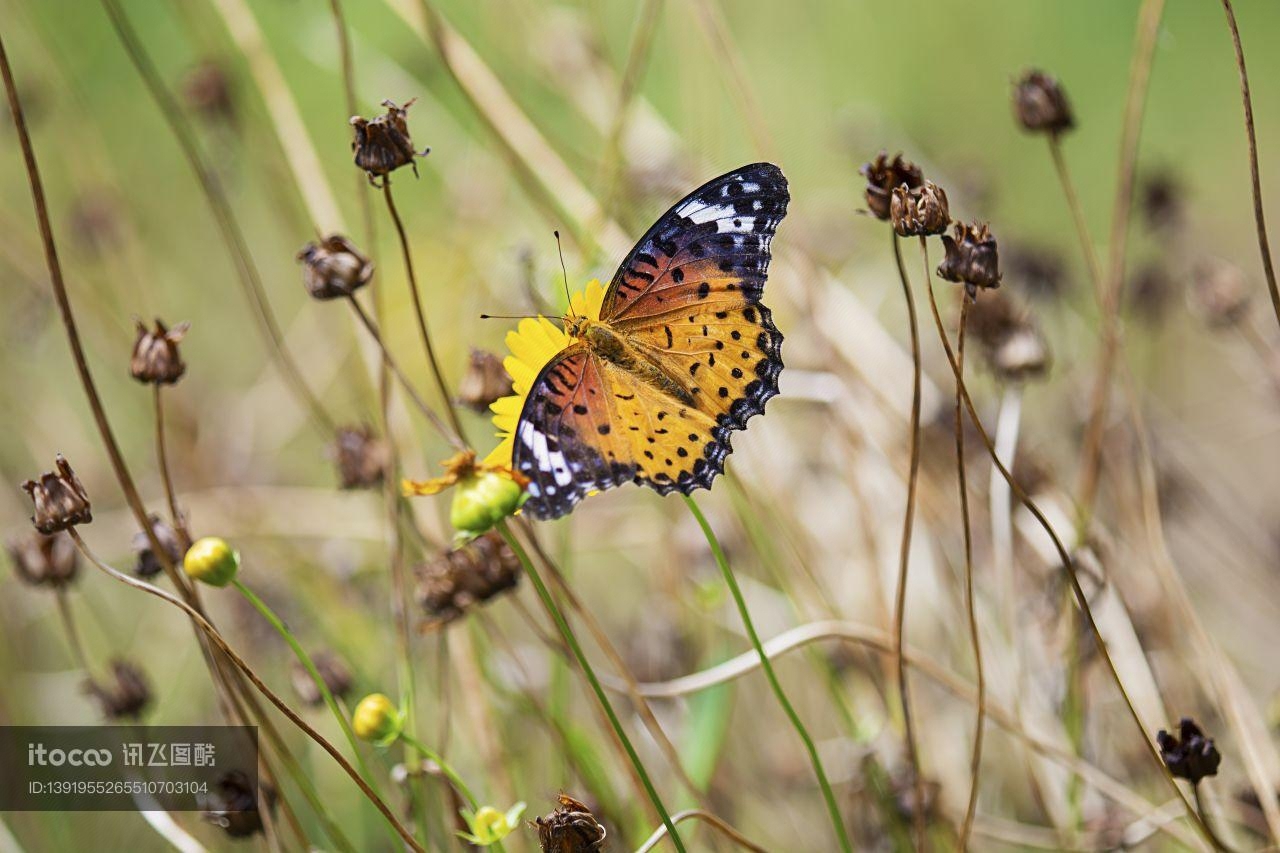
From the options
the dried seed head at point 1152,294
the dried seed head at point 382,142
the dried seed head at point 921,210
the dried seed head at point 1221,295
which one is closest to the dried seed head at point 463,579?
the dried seed head at point 382,142

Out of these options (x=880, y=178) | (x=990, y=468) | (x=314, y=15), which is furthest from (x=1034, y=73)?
(x=314, y=15)

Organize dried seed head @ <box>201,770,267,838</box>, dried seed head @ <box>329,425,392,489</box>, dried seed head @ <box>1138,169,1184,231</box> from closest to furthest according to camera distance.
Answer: dried seed head @ <box>201,770,267,838</box> → dried seed head @ <box>329,425,392,489</box> → dried seed head @ <box>1138,169,1184,231</box>

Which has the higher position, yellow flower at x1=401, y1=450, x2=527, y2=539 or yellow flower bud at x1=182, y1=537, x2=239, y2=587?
yellow flower bud at x1=182, y1=537, x2=239, y2=587

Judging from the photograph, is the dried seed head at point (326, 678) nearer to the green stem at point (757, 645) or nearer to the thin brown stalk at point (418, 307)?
the thin brown stalk at point (418, 307)

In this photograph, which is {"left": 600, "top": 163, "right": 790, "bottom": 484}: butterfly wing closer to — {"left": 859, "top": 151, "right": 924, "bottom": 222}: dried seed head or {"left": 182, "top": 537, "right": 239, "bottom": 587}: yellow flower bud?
Answer: {"left": 859, "top": 151, "right": 924, "bottom": 222}: dried seed head

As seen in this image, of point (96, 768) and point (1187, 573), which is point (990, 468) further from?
point (96, 768)

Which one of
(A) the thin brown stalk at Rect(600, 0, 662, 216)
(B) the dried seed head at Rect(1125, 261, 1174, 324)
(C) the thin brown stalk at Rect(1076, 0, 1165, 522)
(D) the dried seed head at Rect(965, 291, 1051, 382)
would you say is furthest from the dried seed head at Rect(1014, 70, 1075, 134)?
(B) the dried seed head at Rect(1125, 261, 1174, 324)
